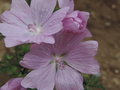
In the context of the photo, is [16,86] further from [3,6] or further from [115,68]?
[3,6]

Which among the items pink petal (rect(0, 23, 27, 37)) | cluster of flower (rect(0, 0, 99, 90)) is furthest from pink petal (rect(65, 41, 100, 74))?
pink petal (rect(0, 23, 27, 37))

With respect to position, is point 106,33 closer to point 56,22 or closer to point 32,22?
point 32,22

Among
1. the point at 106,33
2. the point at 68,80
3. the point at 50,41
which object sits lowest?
the point at 106,33

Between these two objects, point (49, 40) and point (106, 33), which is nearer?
point (49, 40)

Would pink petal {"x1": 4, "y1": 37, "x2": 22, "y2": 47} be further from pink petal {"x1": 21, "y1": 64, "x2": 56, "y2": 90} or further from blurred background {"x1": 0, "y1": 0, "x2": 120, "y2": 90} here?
blurred background {"x1": 0, "y1": 0, "x2": 120, "y2": 90}

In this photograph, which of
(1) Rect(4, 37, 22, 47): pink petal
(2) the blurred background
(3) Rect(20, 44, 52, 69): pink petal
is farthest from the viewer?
(2) the blurred background

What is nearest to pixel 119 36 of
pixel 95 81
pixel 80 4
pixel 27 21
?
pixel 80 4

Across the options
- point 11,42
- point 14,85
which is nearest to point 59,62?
point 14,85
